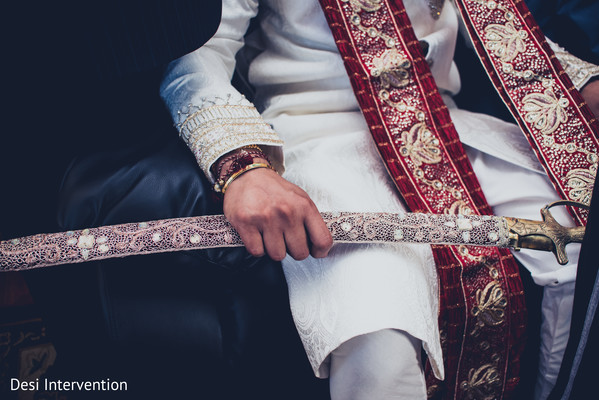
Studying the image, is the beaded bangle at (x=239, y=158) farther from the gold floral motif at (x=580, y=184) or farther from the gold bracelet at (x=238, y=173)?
the gold floral motif at (x=580, y=184)

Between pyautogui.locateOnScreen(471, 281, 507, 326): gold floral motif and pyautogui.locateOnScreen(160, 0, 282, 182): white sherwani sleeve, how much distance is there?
1.22 feet

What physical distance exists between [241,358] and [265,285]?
0.36 ft

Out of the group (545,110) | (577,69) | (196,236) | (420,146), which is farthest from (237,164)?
(577,69)

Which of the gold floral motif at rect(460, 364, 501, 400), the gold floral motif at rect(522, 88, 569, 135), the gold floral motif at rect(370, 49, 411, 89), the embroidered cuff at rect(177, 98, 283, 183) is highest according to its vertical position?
the gold floral motif at rect(370, 49, 411, 89)

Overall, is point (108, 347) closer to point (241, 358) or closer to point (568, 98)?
point (241, 358)

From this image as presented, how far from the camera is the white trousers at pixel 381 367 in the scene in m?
0.50

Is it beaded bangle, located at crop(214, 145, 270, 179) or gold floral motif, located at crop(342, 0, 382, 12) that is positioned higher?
gold floral motif, located at crop(342, 0, 382, 12)

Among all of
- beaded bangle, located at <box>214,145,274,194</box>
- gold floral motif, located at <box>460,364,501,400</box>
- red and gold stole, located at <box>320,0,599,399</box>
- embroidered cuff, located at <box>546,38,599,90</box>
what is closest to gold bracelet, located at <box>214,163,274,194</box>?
beaded bangle, located at <box>214,145,274,194</box>

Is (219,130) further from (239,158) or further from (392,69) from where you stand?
(392,69)

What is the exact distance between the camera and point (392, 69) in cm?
71

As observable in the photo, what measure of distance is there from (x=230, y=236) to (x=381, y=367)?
0.26 m

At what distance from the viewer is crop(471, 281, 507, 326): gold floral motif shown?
59 centimetres

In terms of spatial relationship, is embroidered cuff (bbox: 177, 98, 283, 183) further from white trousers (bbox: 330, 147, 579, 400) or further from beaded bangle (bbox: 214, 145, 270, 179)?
white trousers (bbox: 330, 147, 579, 400)

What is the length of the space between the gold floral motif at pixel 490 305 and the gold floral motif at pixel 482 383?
8 cm
